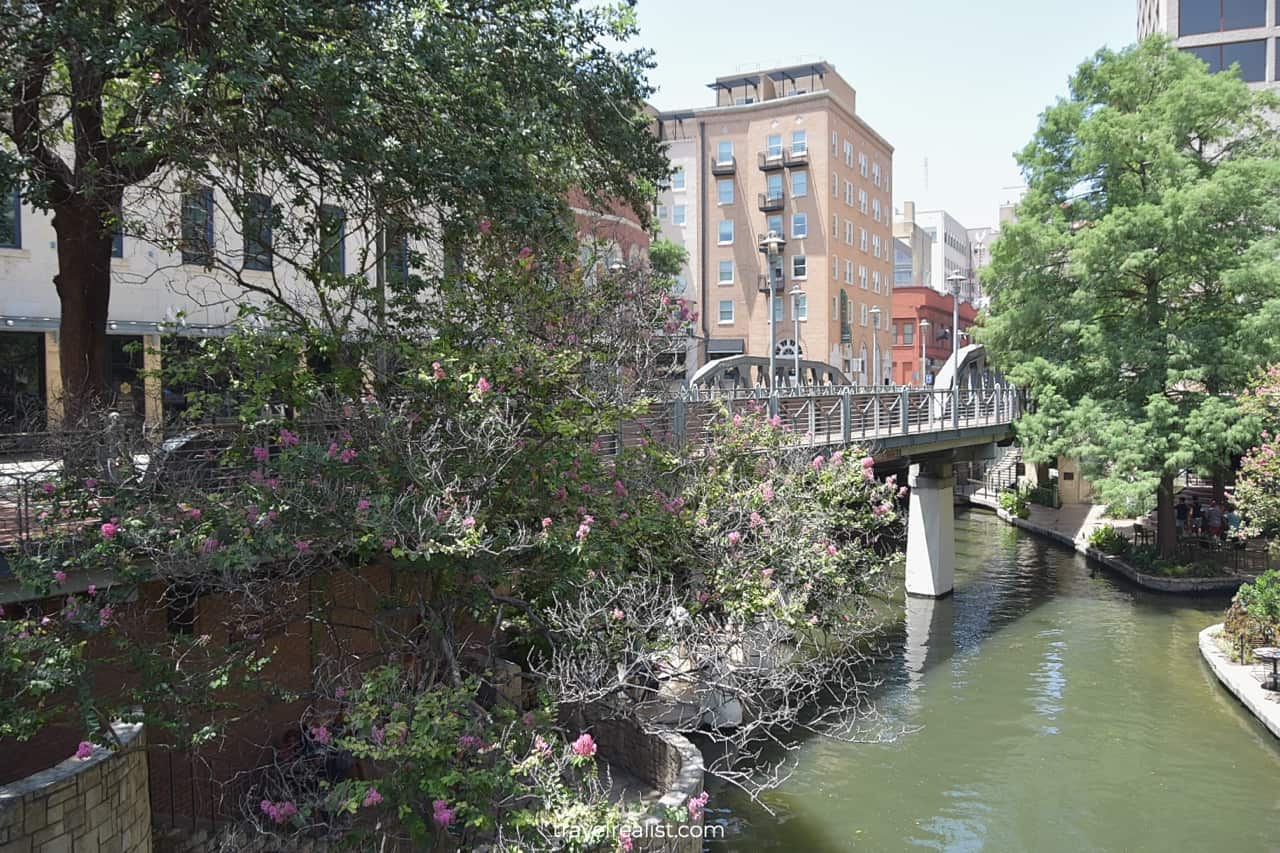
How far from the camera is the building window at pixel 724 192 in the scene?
181 ft

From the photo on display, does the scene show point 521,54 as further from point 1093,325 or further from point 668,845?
point 1093,325

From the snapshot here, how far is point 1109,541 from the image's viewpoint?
1195 inches

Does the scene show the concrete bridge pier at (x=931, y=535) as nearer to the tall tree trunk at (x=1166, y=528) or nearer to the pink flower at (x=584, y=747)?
the tall tree trunk at (x=1166, y=528)

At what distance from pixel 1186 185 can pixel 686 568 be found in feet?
61.9

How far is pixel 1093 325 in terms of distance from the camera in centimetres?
2505

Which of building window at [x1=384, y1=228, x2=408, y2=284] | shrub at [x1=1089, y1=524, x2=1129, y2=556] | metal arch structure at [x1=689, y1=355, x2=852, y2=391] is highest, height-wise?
building window at [x1=384, y1=228, x2=408, y2=284]

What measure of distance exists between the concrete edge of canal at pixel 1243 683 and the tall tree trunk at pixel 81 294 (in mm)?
17495

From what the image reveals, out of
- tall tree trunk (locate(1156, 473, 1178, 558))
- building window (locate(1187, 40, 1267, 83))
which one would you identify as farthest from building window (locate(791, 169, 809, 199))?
tall tree trunk (locate(1156, 473, 1178, 558))

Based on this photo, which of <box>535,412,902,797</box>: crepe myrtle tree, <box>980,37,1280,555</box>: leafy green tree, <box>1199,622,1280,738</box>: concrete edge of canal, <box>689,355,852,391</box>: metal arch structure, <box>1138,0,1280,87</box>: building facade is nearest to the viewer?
<box>535,412,902,797</box>: crepe myrtle tree

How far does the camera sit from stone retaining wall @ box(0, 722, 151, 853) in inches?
305

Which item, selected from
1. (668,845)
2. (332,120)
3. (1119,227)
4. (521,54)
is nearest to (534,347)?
(332,120)

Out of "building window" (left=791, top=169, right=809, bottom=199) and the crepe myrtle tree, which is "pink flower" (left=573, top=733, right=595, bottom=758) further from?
"building window" (left=791, top=169, right=809, bottom=199)

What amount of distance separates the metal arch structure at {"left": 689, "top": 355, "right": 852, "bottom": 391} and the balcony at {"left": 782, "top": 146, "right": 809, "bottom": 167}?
450 inches

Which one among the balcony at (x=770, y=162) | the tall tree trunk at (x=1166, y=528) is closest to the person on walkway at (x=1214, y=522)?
the tall tree trunk at (x=1166, y=528)
